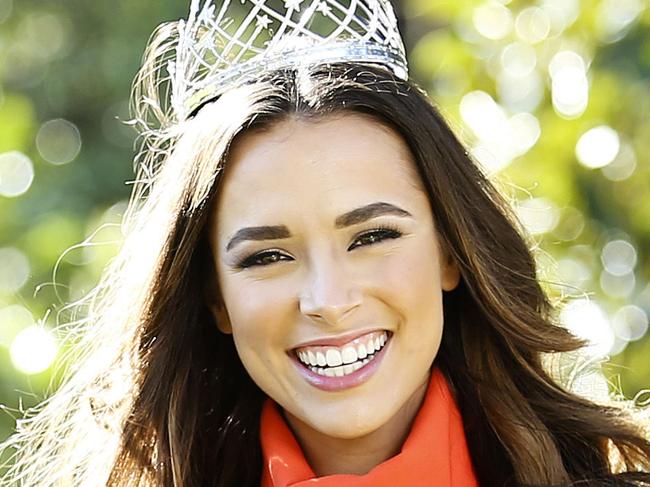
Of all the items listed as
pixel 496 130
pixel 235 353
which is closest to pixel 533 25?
pixel 496 130

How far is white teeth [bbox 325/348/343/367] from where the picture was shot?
3.26 m

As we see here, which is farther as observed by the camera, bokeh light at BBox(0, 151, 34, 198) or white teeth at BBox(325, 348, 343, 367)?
bokeh light at BBox(0, 151, 34, 198)

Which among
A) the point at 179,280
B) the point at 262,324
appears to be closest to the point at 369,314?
the point at 262,324

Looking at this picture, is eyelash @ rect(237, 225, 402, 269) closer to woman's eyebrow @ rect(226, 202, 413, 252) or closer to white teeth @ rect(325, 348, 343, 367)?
woman's eyebrow @ rect(226, 202, 413, 252)

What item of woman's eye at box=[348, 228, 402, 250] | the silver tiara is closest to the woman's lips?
woman's eye at box=[348, 228, 402, 250]

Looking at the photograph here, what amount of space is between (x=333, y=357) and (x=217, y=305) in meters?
0.36

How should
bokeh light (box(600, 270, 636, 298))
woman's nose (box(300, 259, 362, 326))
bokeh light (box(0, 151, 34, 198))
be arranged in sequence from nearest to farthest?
woman's nose (box(300, 259, 362, 326)) → bokeh light (box(600, 270, 636, 298)) → bokeh light (box(0, 151, 34, 198))

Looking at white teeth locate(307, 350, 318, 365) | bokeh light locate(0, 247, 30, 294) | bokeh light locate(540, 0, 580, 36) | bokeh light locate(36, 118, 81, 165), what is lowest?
white teeth locate(307, 350, 318, 365)

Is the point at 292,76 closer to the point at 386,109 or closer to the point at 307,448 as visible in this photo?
the point at 386,109

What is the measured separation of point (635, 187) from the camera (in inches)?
159

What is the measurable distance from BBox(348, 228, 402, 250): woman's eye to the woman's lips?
0.52 ft

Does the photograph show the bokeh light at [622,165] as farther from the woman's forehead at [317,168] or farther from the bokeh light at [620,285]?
the woman's forehead at [317,168]

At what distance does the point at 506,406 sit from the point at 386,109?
59cm

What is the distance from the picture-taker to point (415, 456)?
10.9ft
